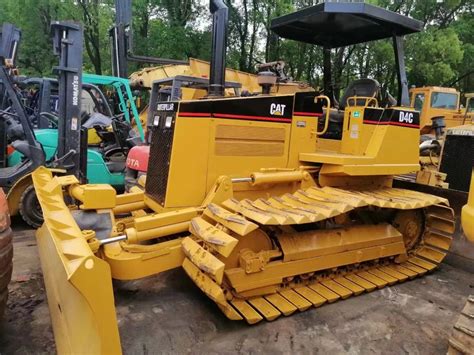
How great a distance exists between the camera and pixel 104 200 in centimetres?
374

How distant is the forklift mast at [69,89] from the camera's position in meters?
5.85

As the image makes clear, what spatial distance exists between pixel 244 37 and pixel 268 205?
2018cm

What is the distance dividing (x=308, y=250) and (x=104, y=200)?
1.90 metres

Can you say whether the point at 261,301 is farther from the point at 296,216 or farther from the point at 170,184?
the point at 170,184

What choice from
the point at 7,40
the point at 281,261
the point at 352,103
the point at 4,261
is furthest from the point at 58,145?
the point at 352,103

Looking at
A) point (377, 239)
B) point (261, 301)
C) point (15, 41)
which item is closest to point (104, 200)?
point (261, 301)

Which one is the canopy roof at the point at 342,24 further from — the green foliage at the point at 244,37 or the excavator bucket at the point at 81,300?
the green foliage at the point at 244,37

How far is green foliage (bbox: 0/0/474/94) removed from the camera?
17.3 m

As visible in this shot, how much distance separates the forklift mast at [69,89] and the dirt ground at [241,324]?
2.24 m

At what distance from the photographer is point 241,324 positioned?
11.1ft

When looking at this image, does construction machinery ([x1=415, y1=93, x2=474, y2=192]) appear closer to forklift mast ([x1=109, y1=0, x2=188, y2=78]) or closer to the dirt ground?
the dirt ground

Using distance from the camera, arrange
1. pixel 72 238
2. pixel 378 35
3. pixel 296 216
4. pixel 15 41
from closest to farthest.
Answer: pixel 72 238 → pixel 296 216 → pixel 378 35 → pixel 15 41

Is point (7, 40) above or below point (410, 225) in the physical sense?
above

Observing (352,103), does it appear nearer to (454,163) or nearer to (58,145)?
(454,163)
